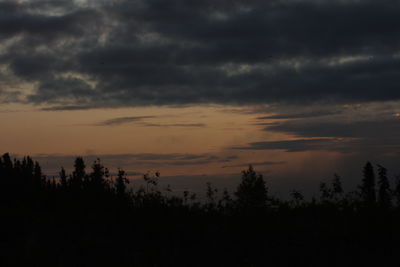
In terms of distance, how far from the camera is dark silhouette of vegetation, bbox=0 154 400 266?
43.6ft

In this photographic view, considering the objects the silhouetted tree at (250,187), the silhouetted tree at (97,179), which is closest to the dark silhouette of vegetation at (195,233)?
the silhouetted tree at (97,179)

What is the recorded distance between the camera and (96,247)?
14.3m

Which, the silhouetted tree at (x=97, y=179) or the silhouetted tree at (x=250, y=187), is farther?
the silhouetted tree at (x=250, y=187)

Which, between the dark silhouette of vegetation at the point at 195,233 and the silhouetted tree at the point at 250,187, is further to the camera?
the silhouetted tree at the point at 250,187

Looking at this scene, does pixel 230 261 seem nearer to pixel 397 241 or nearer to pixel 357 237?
pixel 357 237

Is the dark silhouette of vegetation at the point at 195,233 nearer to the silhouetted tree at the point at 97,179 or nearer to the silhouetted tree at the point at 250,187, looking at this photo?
the silhouetted tree at the point at 97,179

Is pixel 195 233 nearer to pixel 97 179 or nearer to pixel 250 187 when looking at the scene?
pixel 97 179

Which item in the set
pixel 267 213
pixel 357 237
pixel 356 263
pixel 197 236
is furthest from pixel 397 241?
pixel 197 236

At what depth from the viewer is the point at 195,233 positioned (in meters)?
15.9

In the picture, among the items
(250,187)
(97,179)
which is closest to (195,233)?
(97,179)

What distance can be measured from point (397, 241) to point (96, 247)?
31.5 ft

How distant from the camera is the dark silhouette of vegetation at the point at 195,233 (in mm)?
13297

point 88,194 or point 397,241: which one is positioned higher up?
point 88,194

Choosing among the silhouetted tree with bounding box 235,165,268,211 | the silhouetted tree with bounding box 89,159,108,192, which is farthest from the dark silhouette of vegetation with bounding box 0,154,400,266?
the silhouetted tree with bounding box 235,165,268,211
